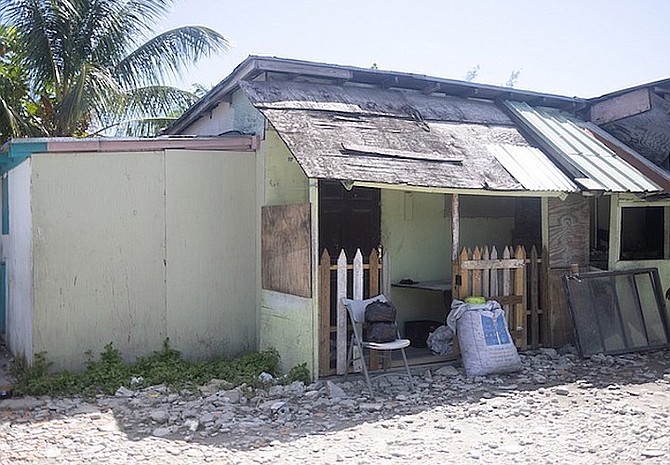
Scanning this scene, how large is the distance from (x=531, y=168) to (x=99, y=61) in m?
10.5

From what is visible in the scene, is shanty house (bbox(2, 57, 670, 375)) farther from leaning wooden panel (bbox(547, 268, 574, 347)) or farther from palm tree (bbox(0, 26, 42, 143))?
palm tree (bbox(0, 26, 42, 143))

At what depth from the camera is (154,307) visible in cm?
807

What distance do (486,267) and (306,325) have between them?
8.04ft

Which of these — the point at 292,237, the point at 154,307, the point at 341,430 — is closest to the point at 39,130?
the point at 154,307

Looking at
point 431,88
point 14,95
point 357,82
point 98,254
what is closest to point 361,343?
point 98,254

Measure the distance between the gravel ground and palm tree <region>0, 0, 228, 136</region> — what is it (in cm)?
829

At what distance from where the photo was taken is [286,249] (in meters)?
7.65

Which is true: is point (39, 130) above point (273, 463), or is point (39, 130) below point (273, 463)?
above

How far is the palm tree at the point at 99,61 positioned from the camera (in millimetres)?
13719

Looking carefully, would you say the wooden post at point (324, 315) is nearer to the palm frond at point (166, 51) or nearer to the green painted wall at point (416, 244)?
the green painted wall at point (416, 244)

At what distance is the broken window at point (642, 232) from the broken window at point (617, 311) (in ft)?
3.56

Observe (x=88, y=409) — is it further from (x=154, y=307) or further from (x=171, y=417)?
(x=154, y=307)

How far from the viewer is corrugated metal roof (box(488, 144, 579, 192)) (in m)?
8.09

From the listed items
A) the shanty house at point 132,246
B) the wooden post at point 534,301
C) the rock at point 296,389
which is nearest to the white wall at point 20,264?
the shanty house at point 132,246
